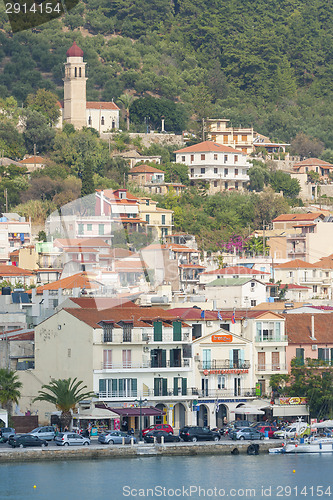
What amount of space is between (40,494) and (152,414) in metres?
10.0

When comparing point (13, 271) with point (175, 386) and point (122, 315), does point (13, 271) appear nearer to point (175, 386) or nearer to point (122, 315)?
point (122, 315)

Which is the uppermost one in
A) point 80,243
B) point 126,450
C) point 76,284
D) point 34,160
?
point 34,160

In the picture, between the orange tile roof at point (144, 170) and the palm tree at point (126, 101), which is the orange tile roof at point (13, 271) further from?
the palm tree at point (126, 101)

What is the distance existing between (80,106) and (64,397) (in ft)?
237

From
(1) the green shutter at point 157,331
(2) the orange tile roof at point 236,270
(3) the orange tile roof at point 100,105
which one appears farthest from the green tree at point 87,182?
(1) the green shutter at point 157,331

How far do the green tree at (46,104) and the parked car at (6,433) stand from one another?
6730 cm

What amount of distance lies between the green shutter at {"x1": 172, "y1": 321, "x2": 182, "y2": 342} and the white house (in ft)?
202

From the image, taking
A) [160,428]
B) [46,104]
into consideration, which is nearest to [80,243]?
[46,104]

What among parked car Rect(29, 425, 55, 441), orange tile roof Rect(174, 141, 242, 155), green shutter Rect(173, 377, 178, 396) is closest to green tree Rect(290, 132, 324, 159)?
orange tile roof Rect(174, 141, 242, 155)

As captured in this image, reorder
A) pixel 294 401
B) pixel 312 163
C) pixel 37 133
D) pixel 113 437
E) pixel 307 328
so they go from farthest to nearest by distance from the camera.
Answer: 1. pixel 312 163
2. pixel 37 133
3. pixel 307 328
4. pixel 294 401
5. pixel 113 437

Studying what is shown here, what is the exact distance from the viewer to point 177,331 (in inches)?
2319

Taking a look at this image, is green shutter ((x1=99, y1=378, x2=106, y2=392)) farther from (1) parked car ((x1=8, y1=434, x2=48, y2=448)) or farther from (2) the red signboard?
(2) the red signboard

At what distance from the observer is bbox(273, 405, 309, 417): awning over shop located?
2327 inches

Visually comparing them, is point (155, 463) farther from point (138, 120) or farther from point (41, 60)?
point (41, 60)
